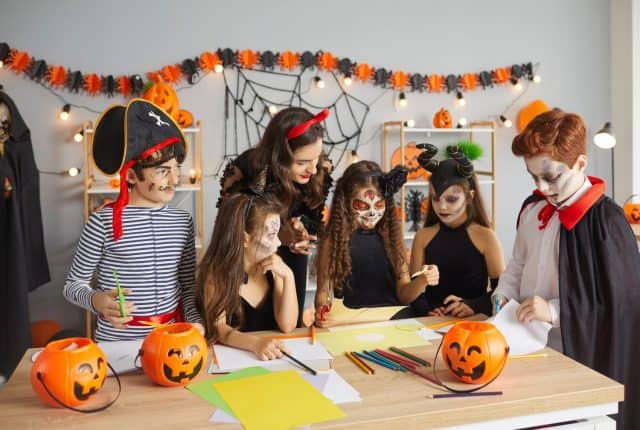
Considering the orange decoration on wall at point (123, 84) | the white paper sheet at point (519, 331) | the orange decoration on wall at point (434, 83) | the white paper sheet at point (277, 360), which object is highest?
the orange decoration on wall at point (434, 83)

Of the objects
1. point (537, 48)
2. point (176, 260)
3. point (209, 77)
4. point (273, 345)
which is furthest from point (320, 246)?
point (537, 48)

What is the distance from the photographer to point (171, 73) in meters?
3.76

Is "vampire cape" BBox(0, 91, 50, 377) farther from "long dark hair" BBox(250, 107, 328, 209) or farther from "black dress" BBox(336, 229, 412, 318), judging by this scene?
"black dress" BBox(336, 229, 412, 318)

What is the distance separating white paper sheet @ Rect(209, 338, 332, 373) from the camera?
1.39 metres

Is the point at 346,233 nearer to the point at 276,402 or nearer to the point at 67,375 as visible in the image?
the point at 276,402

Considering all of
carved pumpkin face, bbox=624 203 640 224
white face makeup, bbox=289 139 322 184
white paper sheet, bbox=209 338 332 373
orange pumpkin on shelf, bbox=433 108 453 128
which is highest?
orange pumpkin on shelf, bbox=433 108 453 128

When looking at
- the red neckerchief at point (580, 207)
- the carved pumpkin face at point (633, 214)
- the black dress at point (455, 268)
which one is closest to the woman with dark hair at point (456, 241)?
the black dress at point (455, 268)

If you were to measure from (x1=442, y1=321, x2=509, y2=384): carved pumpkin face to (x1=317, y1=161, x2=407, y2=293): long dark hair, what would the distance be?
2.63ft

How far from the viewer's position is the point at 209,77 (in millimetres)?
3850

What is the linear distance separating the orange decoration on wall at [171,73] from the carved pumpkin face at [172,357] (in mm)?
2768

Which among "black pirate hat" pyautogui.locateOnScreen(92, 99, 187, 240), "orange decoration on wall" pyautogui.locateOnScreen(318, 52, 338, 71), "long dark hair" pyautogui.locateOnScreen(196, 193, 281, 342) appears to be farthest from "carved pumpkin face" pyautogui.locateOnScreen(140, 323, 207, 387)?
"orange decoration on wall" pyautogui.locateOnScreen(318, 52, 338, 71)

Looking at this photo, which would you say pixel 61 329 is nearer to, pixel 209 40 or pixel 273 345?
pixel 209 40

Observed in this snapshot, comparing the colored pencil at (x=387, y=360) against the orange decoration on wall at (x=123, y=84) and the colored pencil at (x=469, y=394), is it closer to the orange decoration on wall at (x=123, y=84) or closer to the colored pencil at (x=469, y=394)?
the colored pencil at (x=469, y=394)

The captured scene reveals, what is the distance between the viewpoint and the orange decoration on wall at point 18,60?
3545 mm
